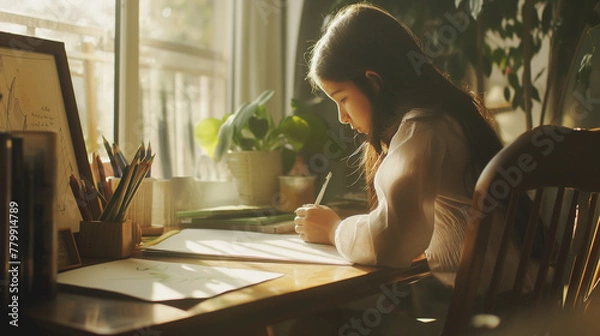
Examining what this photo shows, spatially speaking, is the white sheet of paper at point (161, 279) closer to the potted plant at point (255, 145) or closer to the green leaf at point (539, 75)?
the potted plant at point (255, 145)

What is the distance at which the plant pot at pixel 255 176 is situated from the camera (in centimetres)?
164

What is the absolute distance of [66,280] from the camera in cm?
80

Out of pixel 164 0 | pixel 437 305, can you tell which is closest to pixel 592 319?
pixel 437 305

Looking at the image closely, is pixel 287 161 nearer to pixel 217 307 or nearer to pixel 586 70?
pixel 586 70

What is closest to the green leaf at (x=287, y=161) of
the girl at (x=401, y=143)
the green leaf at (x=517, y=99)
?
the girl at (x=401, y=143)

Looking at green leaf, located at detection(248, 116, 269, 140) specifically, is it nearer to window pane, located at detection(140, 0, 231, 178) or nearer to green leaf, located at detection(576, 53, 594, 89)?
window pane, located at detection(140, 0, 231, 178)

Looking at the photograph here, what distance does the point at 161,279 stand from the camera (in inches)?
32.1

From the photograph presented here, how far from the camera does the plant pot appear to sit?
164 cm

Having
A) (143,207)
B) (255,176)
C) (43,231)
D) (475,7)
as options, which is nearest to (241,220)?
(143,207)

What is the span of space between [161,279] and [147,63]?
101 centimetres

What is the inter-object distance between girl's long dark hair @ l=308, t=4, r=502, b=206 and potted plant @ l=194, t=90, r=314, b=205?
48 centimetres

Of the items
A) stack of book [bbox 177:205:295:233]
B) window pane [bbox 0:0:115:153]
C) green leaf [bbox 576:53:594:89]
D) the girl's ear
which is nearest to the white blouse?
the girl's ear

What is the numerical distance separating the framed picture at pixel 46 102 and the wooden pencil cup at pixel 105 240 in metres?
0.07

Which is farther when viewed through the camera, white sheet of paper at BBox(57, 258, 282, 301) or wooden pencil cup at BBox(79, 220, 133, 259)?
wooden pencil cup at BBox(79, 220, 133, 259)
